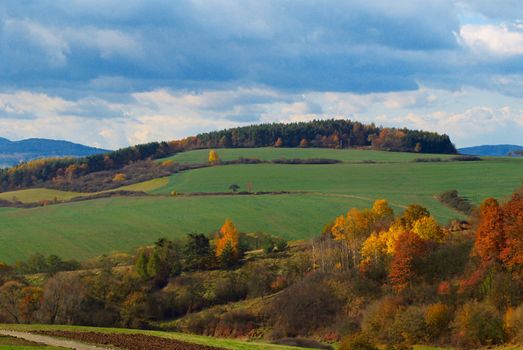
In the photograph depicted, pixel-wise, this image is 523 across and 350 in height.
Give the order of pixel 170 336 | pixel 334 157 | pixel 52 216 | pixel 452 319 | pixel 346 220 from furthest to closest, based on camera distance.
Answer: pixel 334 157 < pixel 52 216 < pixel 346 220 < pixel 452 319 < pixel 170 336

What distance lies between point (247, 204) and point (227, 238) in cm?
2534

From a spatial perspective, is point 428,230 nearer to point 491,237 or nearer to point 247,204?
point 491,237

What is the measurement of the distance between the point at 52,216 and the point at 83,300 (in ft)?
219

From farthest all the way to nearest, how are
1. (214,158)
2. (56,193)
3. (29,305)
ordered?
(214,158) → (56,193) → (29,305)

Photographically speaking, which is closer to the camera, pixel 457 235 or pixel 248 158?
pixel 457 235

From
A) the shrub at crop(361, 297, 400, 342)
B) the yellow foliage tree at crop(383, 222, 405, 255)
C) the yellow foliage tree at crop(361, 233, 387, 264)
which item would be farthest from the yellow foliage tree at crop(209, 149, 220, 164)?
the shrub at crop(361, 297, 400, 342)

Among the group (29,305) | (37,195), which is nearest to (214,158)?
(37,195)

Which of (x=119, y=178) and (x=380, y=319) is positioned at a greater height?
(x=119, y=178)

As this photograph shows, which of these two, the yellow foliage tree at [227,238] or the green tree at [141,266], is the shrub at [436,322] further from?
the yellow foliage tree at [227,238]

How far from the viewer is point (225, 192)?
149625 mm

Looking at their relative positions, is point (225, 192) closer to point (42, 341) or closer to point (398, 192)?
point (398, 192)

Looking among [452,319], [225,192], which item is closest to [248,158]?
[225,192]

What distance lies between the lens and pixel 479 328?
60156mm

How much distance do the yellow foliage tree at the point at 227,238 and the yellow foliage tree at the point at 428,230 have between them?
29.4 m
